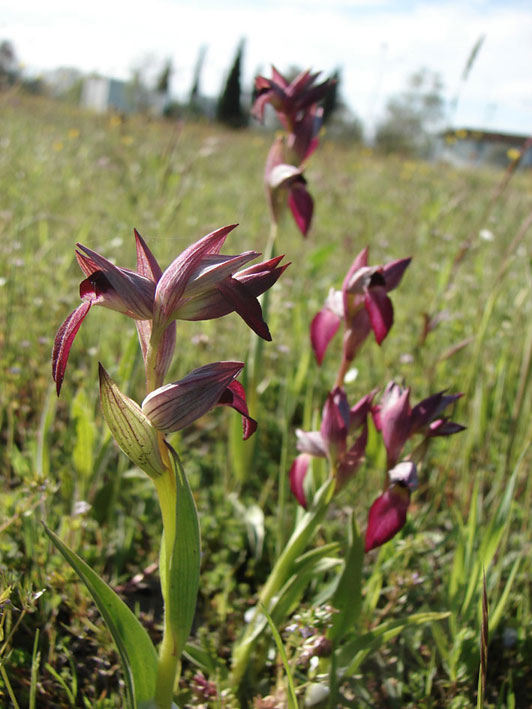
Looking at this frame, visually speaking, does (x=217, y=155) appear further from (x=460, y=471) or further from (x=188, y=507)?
(x=188, y=507)

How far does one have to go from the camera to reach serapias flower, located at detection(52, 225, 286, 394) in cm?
62

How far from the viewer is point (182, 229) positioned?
3.11m

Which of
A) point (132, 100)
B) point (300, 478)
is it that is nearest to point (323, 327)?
point (300, 478)

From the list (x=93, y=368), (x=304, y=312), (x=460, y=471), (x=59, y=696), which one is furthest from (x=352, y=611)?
(x=304, y=312)

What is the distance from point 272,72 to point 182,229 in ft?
6.09

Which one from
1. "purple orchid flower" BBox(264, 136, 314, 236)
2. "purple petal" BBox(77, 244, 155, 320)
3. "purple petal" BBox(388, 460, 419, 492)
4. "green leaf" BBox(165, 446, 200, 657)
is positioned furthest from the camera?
"purple orchid flower" BBox(264, 136, 314, 236)

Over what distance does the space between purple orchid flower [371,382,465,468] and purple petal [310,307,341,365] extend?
20 centimetres

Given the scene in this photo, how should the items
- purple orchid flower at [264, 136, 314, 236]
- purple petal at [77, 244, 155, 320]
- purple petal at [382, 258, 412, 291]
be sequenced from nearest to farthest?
purple petal at [77, 244, 155, 320] → purple petal at [382, 258, 412, 291] → purple orchid flower at [264, 136, 314, 236]

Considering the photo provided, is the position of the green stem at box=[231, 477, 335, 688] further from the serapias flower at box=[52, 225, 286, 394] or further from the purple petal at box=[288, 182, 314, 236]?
the purple petal at box=[288, 182, 314, 236]

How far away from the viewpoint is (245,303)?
63 cm

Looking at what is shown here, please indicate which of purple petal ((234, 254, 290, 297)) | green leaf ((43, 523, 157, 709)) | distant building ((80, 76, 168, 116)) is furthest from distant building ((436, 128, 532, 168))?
distant building ((80, 76, 168, 116))

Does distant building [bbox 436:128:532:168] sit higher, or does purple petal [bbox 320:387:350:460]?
distant building [bbox 436:128:532:168]

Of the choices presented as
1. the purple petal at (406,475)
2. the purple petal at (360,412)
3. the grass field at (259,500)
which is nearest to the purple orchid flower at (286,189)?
the grass field at (259,500)

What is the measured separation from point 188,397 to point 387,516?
16.3 inches
